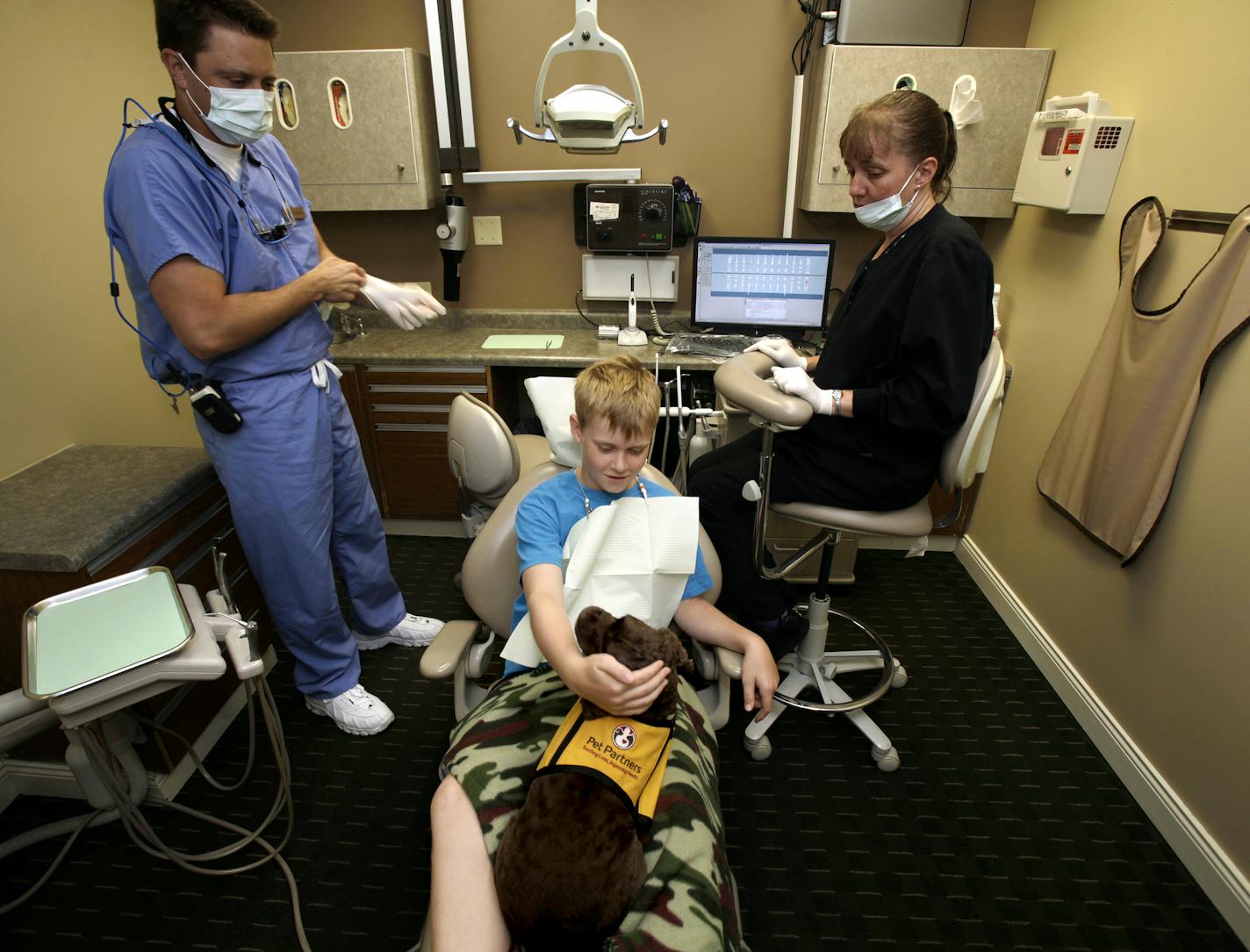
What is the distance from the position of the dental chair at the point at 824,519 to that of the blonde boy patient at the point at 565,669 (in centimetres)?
13

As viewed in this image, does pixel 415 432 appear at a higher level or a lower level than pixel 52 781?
higher

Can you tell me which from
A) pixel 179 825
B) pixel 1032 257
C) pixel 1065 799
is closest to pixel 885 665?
pixel 1065 799

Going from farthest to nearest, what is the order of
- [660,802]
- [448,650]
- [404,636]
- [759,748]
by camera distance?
[404,636] < [759,748] < [448,650] < [660,802]

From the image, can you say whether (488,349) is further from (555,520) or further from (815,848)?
(815,848)

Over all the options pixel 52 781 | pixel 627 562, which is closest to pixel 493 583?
pixel 627 562

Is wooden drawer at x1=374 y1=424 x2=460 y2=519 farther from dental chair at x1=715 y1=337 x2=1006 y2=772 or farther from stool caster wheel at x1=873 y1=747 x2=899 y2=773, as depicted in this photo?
stool caster wheel at x1=873 y1=747 x2=899 y2=773

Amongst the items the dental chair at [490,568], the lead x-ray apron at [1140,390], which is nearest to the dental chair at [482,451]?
the dental chair at [490,568]

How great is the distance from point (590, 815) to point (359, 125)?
232 centimetres

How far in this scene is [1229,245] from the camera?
1.45m

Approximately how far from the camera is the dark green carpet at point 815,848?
1376 mm

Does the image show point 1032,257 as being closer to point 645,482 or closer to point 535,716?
point 645,482

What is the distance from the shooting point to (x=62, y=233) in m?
1.74

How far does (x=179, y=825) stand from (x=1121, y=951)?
2.02 meters

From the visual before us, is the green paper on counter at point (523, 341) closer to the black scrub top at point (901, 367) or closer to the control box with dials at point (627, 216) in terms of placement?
the control box with dials at point (627, 216)
